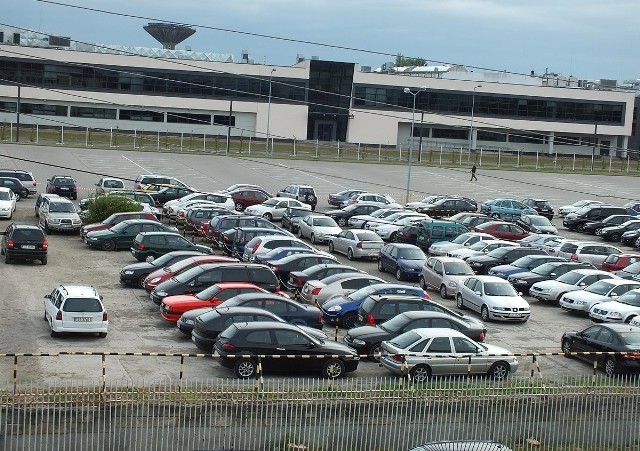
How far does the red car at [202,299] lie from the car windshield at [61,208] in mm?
18013

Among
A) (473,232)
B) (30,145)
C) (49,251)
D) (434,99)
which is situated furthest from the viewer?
(434,99)

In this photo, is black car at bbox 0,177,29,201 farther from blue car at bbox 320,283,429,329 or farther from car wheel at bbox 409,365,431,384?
car wheel at bbox 409,365,431,384

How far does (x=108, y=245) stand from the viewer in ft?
131

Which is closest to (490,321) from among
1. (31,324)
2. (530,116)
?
(31,324)

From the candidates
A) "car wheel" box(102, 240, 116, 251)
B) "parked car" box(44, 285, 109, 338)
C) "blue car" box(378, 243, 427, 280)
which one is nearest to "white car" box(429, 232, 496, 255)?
"blue car" box(378, 243, 427, 280)

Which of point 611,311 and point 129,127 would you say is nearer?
point 611,311

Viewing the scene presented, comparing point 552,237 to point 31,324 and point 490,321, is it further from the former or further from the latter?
point 31,324

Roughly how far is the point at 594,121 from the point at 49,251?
304 ft

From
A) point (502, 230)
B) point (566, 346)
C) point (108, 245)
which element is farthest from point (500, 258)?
point (108, 245)

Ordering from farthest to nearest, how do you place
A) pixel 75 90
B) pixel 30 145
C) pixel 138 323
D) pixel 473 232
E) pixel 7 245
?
pixel 75 90 < pixel 30 145 < pixel 473 232 < pixel 7 245 < pixel 138 323

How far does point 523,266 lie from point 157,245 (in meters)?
12.6

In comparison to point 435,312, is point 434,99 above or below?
above

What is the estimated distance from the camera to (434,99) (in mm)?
115188

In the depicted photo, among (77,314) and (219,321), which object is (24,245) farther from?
(219,321)
